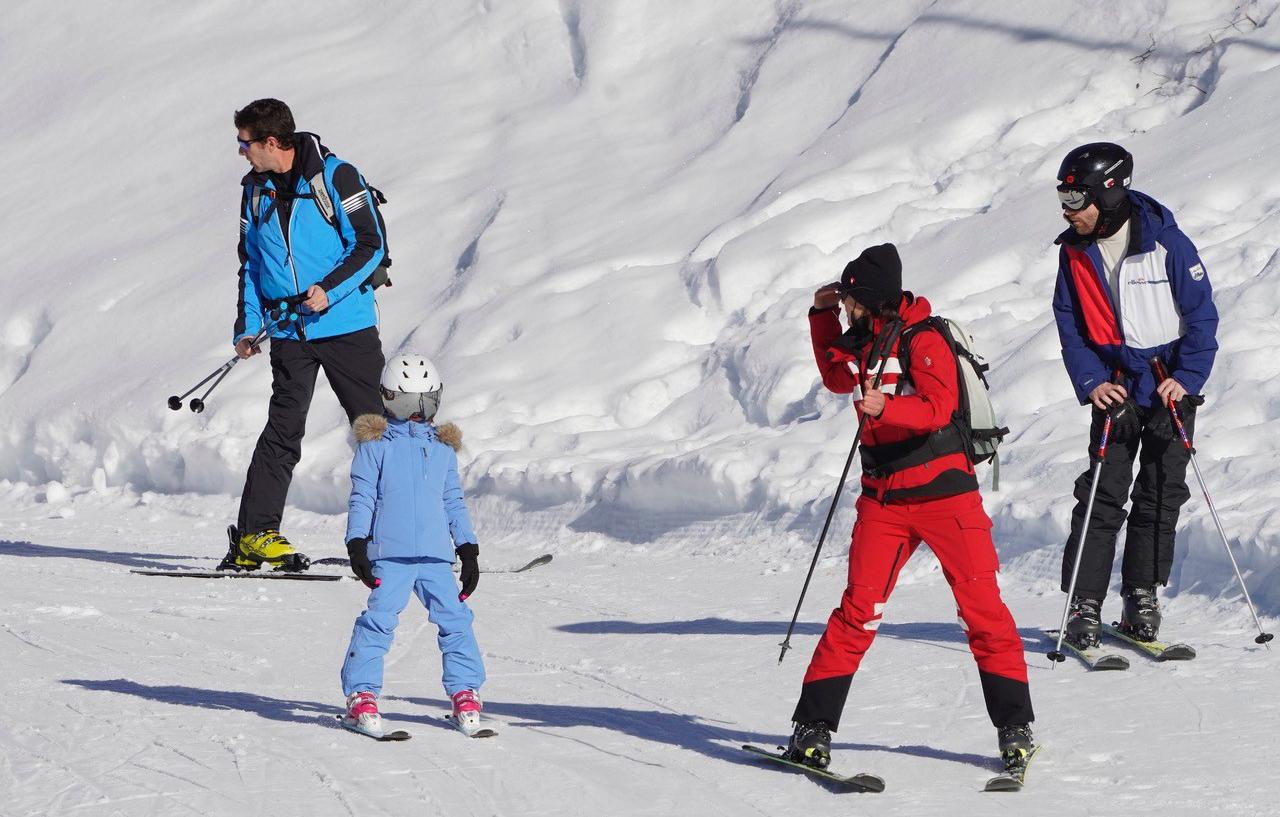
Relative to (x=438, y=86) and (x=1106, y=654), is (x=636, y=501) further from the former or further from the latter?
(x=438, y=86)

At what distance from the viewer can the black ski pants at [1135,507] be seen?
6.50 m

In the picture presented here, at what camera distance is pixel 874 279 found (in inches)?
196

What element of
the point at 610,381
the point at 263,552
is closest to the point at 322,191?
the point at 263,552

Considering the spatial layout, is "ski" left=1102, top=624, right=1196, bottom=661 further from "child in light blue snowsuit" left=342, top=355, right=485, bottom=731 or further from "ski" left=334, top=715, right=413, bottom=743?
"ski" left=334, top=715, right=413, bottom=743

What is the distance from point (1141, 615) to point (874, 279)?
7.47ft

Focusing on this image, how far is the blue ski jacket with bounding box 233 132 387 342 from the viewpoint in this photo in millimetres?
8508

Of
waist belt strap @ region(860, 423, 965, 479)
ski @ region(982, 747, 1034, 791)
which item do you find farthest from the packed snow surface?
waist belt strap @ region(860, 423, 965, 479)

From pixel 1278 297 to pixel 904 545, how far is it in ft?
17.4

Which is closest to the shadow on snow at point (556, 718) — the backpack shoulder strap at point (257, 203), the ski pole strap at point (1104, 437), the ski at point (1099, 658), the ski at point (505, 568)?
the ski at point (1099, 658)

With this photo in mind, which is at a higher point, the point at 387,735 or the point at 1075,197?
the point at 1075,197

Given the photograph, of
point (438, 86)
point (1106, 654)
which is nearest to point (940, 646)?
point (1106, 654)

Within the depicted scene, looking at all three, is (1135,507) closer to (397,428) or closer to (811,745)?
(811,745)

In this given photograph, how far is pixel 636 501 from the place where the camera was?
10305 mm

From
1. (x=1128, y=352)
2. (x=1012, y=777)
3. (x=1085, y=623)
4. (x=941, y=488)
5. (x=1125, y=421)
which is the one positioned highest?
(x=1128, y=352)
